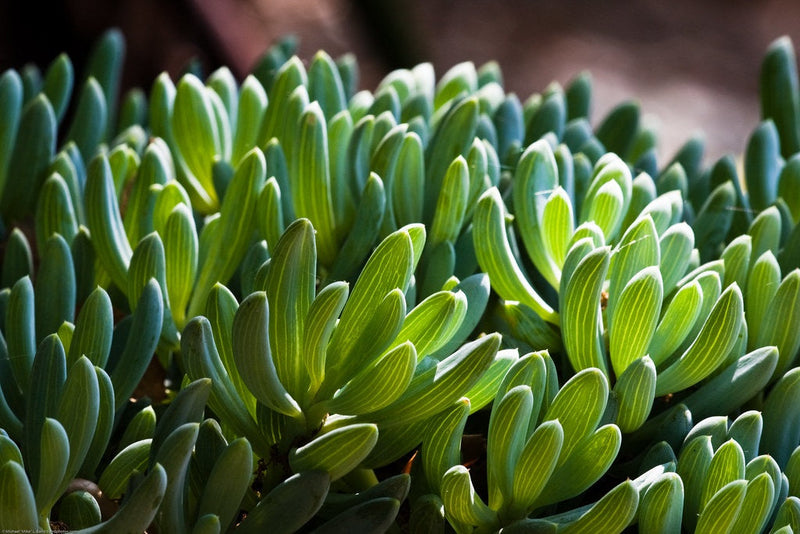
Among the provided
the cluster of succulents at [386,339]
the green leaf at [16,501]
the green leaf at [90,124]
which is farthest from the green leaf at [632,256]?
the green leaf at [90,124]

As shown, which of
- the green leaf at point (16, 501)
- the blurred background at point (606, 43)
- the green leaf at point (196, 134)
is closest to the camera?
the green leaf at point (16, 501)

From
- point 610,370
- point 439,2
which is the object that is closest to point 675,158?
point 610,370

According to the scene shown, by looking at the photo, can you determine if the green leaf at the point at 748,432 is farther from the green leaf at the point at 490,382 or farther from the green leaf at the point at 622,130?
the green leaf at the point at 622,130

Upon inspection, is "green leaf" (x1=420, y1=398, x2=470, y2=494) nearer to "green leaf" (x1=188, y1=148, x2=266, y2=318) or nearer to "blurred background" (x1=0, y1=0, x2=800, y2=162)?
"green leaf" (x1=188, y1=148, x2=266, y2=318)

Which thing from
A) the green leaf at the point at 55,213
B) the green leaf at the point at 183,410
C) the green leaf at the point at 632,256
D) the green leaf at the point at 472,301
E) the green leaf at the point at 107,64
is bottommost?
the green leaf at the point at 183,410

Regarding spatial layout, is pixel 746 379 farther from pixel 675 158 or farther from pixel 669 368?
pixel 675 158

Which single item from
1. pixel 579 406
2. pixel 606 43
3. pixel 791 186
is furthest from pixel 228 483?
pixel 606 43
